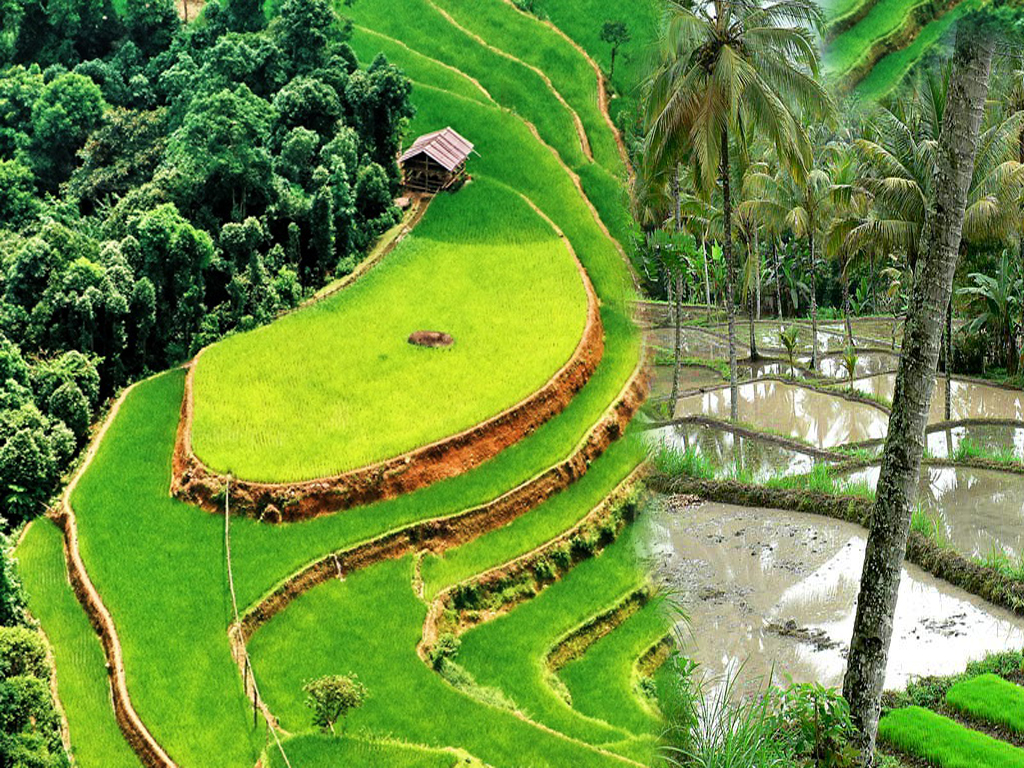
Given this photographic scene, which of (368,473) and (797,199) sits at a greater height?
(797,199)

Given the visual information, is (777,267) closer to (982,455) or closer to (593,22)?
(593,22)

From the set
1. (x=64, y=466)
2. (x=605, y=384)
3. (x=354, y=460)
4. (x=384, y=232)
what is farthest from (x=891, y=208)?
(x=64, y=466)

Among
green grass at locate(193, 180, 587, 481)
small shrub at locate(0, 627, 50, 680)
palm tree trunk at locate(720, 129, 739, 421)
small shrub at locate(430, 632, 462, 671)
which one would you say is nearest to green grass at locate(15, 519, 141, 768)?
small shrub at locate(0, 627, 50, 680)

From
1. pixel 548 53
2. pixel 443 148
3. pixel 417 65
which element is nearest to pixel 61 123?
pixel 417 65

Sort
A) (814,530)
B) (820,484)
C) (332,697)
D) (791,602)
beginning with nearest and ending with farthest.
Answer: (791,602), (814,530), (820,484), (332,697)

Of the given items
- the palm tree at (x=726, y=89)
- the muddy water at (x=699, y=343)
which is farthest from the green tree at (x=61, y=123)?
the palm tree at (x=726, y=89)

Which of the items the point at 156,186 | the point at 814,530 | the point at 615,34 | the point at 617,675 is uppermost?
the point at 615,34

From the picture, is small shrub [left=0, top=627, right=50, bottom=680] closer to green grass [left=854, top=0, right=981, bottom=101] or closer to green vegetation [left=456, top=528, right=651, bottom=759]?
green vegetation [left=456, top=528, right=651, bottom=759]
